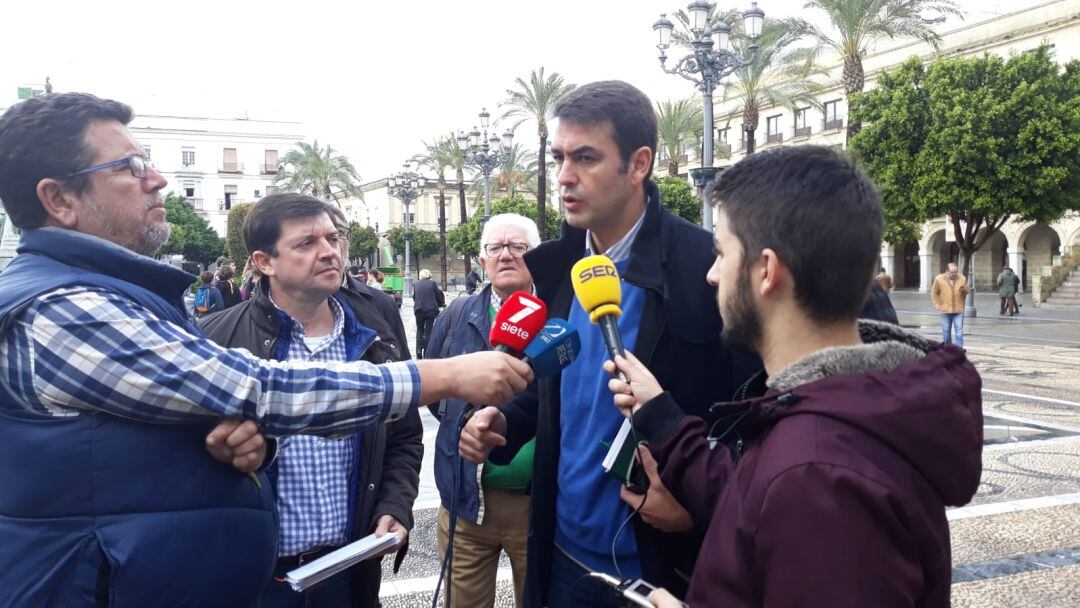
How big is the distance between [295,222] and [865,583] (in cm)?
248

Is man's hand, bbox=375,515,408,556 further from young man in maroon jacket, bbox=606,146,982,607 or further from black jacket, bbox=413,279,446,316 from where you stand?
black jacket, bbox=413,279,446,316

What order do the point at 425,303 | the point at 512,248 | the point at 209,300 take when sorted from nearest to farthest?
the point at 512,248 → the point at 209,300 → the point at 425,303

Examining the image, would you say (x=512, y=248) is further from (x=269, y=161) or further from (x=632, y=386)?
(x=269, y=161)

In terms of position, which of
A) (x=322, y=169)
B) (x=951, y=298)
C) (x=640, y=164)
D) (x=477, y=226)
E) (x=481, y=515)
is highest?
(x=322, y=169)

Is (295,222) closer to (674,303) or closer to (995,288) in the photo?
(674,303)

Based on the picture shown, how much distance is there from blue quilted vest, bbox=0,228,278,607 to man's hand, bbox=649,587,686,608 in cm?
93

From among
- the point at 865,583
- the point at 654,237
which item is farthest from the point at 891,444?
the point at 654,237

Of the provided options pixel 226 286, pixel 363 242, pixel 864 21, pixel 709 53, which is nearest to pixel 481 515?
pixel 226 286

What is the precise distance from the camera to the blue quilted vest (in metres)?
1.55

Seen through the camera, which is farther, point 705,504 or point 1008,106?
point 1008,106

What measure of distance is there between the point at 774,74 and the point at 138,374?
3248 cm

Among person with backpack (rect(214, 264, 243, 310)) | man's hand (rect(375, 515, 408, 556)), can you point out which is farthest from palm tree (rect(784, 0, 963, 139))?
man's hand (rect(375, 515, 408, 556))

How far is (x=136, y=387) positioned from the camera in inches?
62.1

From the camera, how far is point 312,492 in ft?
8.78
